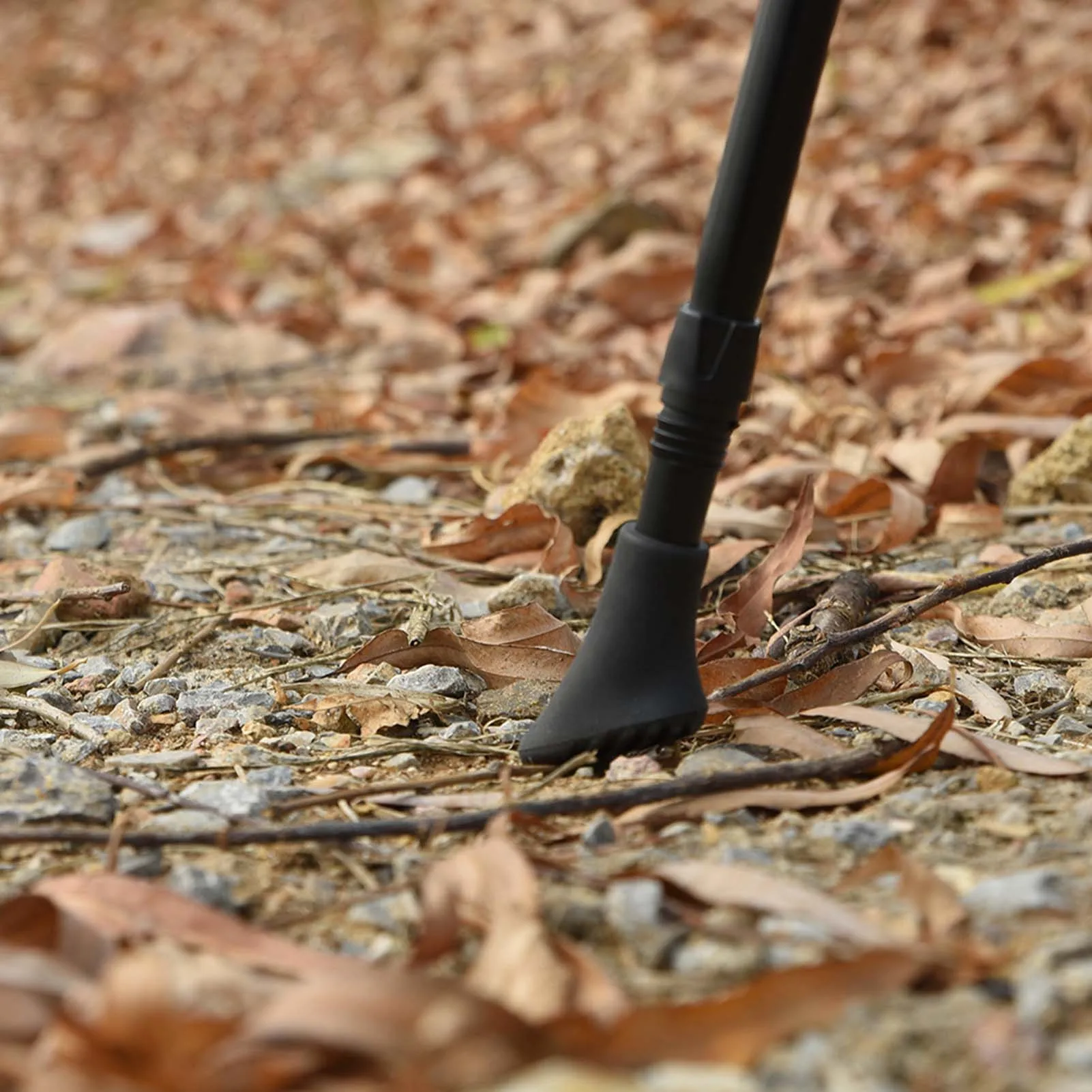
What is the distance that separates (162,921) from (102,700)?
529 mm

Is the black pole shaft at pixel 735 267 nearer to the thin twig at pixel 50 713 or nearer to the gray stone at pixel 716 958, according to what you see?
the gray stone at pixel 716 958

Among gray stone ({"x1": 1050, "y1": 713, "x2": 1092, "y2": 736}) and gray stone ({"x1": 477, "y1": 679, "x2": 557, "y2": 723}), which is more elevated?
gray stone ({"x1": 1050, "y1": 713, "x2": 1092, "y2": 736})

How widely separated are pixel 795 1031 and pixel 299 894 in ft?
1.14

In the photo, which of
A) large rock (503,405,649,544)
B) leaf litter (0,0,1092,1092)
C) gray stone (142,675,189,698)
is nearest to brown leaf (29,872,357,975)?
leaf litter (0,0,1092,1092)

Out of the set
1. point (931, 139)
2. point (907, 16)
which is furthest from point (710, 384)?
→ point (907, 16)

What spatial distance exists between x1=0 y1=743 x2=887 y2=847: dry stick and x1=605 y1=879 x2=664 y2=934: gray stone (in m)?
0.10

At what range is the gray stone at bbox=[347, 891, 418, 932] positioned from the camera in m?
0.84

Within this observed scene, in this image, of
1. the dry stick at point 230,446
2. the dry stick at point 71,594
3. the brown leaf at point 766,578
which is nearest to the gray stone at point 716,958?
the brown leaf at point 766,578

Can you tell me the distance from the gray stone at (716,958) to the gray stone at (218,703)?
57 cm

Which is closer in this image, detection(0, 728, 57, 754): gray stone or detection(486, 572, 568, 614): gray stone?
detection(0, 728, 57, 754): gray stone

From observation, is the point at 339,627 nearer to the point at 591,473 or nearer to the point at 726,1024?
the point at 591,473

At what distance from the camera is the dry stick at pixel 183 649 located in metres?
1.34

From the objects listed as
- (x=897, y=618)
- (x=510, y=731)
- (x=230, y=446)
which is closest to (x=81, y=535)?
(x=230, y=446)

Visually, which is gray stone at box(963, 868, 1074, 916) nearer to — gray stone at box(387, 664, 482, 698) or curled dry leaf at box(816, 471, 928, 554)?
gray stone at box(387, 664, 482, 698)
